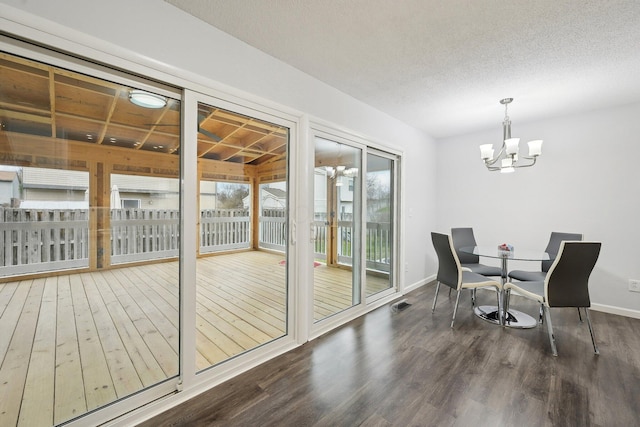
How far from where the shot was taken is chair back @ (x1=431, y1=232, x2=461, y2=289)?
2930 millimetres

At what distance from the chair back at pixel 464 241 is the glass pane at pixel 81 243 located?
12.0 feet

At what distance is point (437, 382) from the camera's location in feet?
6.52

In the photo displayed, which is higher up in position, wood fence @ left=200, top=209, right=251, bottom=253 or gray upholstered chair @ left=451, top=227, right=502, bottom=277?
wood fence @ left=200, top=209, right=251, bottom=253

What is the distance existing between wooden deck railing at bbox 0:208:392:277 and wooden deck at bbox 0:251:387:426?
Result: 0.09m

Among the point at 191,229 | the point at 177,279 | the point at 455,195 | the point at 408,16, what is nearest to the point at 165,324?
the point at 177,279

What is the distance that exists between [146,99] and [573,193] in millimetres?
4971

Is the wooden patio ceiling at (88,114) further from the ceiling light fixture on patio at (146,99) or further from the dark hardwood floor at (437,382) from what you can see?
the dark hardwood floor at (437,382)

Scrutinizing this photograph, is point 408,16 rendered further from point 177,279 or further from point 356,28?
point 177,279

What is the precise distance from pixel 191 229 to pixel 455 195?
4.31 meters

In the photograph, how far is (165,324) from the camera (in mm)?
1917

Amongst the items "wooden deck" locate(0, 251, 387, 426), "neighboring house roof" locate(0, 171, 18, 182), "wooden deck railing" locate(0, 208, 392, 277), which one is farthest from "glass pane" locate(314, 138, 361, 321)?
"neighboring house roof" locate(0, 171, 18, 182)

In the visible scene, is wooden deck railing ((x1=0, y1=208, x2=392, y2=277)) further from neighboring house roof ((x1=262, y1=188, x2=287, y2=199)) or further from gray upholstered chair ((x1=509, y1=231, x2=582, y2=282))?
gray upholstered chair ((x1=509, y1=231, x2=582, y2=282))

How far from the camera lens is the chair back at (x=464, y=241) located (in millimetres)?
3939

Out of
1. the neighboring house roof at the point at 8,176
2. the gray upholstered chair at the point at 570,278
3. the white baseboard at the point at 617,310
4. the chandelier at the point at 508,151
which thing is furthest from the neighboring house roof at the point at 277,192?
the white baseboard at the point at 617,310
